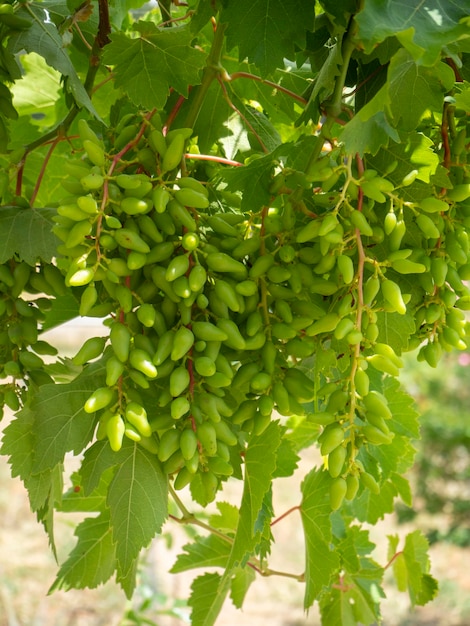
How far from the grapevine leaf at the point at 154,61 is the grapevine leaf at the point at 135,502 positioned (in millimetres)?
310

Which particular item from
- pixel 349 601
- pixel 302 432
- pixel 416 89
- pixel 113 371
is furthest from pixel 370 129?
pixel 349 601

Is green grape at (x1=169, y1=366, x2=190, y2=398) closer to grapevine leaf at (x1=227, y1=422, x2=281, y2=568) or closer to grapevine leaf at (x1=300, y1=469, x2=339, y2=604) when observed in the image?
grapevine leaf at (x1=227, y1=422, x2=281, y2=568)

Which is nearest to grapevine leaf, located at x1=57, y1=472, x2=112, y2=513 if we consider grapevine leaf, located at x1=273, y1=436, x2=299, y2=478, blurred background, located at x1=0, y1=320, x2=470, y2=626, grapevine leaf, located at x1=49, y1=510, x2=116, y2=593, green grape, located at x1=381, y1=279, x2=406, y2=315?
grapevine leaf, located at x1=49, y1=510, x2=116, y2=593

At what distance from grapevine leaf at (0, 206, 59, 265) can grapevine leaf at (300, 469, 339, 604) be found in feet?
1.18

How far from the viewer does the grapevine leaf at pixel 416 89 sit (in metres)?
0.58

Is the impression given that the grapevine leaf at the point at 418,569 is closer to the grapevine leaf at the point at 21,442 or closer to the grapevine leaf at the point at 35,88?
the grapevine leaf at the point at 21,442

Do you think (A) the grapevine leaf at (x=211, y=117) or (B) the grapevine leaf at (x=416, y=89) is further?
(A) the grapevine leaf at (x=211, y=117)

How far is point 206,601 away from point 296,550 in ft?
9.66

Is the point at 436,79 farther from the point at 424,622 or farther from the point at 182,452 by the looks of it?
the point at 424,622

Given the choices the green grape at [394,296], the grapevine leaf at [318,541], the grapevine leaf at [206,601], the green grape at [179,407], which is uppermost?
the green grape at [394,296]

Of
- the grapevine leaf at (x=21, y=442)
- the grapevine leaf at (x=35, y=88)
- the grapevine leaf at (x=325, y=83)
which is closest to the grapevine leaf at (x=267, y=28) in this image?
the grapevine leaf at (x=325, y=83)

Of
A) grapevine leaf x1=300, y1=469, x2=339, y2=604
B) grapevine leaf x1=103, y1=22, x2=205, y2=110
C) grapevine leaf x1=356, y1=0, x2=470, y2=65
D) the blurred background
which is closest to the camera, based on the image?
grapevine leaf x1=356, y1=0, x2=470, y2=65

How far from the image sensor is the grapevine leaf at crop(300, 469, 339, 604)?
84 cm

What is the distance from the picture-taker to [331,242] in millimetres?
588
